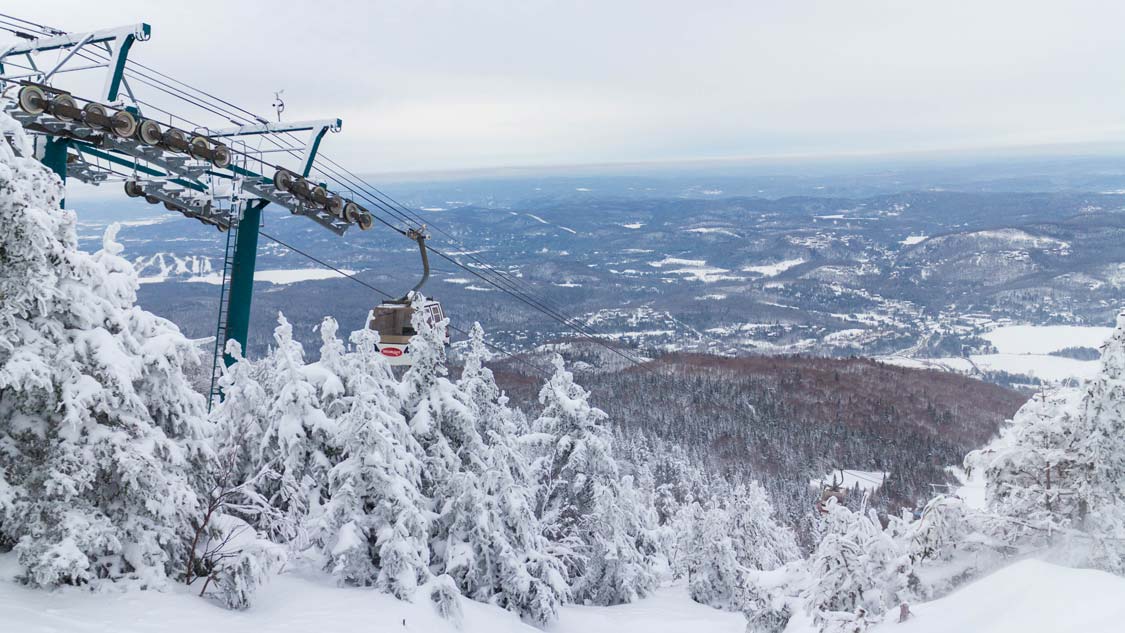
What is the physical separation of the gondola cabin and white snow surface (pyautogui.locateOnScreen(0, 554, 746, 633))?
6.02 m

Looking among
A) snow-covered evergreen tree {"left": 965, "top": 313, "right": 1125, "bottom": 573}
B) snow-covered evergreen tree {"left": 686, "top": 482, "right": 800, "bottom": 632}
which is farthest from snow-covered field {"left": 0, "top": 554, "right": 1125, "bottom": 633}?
snow-covered evergreen tree {"left": 965, "top": 313, "right": 1125, "bottom": 573}

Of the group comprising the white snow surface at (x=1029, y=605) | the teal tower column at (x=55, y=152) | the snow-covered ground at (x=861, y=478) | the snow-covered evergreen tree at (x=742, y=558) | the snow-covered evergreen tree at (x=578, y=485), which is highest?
the teal tower column at (x=55, y=152)

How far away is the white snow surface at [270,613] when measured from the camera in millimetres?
10047

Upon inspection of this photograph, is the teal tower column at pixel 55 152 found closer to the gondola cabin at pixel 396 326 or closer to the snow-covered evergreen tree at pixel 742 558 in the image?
the gondola cabin at pixel 396 326

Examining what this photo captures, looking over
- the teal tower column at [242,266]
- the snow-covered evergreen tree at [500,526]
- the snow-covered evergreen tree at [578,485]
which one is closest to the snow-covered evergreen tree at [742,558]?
the snow-covered evergreen tree at [578,485]

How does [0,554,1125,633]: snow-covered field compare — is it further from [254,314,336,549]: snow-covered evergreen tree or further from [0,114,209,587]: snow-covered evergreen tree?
[254,314,336,549]: snow-covered evergreen tree

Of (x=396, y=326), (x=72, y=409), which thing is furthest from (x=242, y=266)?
(x=72, y=409)

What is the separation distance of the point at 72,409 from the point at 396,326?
1064 cm

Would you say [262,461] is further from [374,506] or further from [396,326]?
[396,326]

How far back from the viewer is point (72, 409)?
10188 mm

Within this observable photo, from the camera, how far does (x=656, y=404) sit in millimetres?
151000

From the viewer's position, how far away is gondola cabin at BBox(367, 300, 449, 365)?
65.9 ft

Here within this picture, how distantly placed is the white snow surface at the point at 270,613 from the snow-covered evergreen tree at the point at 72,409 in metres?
0.36

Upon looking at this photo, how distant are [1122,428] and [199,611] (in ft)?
54.5
